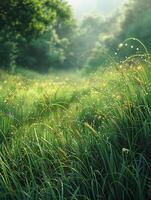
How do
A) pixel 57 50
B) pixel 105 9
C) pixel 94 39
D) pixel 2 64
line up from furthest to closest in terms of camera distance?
pixel 105 9
pixel 94 39
pixel 57 50
pixel 2 64

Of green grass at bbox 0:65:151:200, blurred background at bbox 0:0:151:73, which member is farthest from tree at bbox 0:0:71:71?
green grass at bbox 0:65:151:200

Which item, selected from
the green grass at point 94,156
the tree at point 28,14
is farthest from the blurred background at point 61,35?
the green grass at point 94,156

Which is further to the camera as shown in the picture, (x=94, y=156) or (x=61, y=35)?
(x=61, y=35)

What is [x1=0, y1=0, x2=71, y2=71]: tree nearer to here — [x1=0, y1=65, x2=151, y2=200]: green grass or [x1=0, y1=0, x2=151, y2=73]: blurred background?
[x1=0, y1=0, x2=151, y2=73]: blurred background

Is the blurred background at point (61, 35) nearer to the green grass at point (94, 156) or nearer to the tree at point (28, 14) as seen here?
the tree at point (28, 14)

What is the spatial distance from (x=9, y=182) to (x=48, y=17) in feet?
63.1

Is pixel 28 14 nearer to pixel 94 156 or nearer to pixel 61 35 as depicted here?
pixel 94 156

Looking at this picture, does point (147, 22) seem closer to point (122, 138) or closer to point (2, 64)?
point (2, 64)

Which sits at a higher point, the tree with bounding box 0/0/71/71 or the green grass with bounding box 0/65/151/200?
the tree with bounding box 0/0/71/71

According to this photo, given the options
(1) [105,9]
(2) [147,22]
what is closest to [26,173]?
(2) [147,22]

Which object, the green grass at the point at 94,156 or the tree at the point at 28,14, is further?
the tree at the point at 28,14

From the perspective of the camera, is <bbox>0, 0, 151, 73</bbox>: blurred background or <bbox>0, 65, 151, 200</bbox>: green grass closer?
<bbox>0, 65, 151, 200</bbox>: green grass

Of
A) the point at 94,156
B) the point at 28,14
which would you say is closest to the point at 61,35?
the point at 28,14

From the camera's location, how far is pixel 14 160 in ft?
14.2
